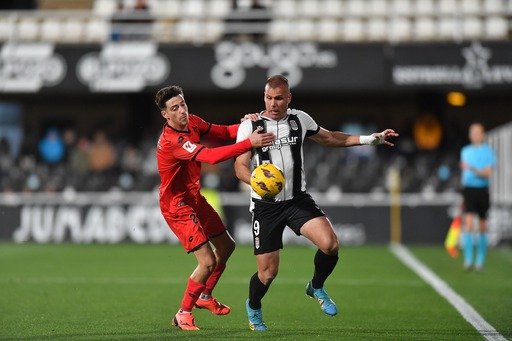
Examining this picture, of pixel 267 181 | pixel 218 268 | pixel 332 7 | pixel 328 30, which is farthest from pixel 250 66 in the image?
pixel 267 181

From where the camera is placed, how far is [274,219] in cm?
905

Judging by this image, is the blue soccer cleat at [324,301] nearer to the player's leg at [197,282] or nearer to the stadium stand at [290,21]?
the player's leg at [197,282]

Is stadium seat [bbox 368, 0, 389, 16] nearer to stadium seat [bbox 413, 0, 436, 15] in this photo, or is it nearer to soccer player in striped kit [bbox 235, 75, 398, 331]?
stadium seat [bbox 413, 0, 436, 15]

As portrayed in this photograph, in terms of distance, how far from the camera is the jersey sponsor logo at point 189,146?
9023 millimetres

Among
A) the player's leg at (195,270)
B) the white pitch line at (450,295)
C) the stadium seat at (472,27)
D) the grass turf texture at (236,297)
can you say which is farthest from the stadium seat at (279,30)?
the player's leg at (195,270)

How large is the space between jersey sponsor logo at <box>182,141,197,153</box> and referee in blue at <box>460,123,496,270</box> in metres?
7.69

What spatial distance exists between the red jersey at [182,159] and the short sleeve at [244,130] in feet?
0.96

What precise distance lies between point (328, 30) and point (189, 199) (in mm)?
14515

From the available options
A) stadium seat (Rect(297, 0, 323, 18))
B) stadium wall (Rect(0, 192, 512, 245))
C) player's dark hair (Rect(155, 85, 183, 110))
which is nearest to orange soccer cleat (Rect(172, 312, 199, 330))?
player's dark hair (Rect(155, 85, 183, 110))

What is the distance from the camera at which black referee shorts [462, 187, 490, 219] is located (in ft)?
52.6

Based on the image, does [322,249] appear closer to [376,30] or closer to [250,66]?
[250,66]

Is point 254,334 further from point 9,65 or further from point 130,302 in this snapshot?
point 9,65

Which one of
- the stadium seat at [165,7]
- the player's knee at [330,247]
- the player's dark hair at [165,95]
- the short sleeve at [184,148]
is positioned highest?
the stadium seat at [165,7]

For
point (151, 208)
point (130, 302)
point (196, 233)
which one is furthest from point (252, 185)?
point (151, 208)
